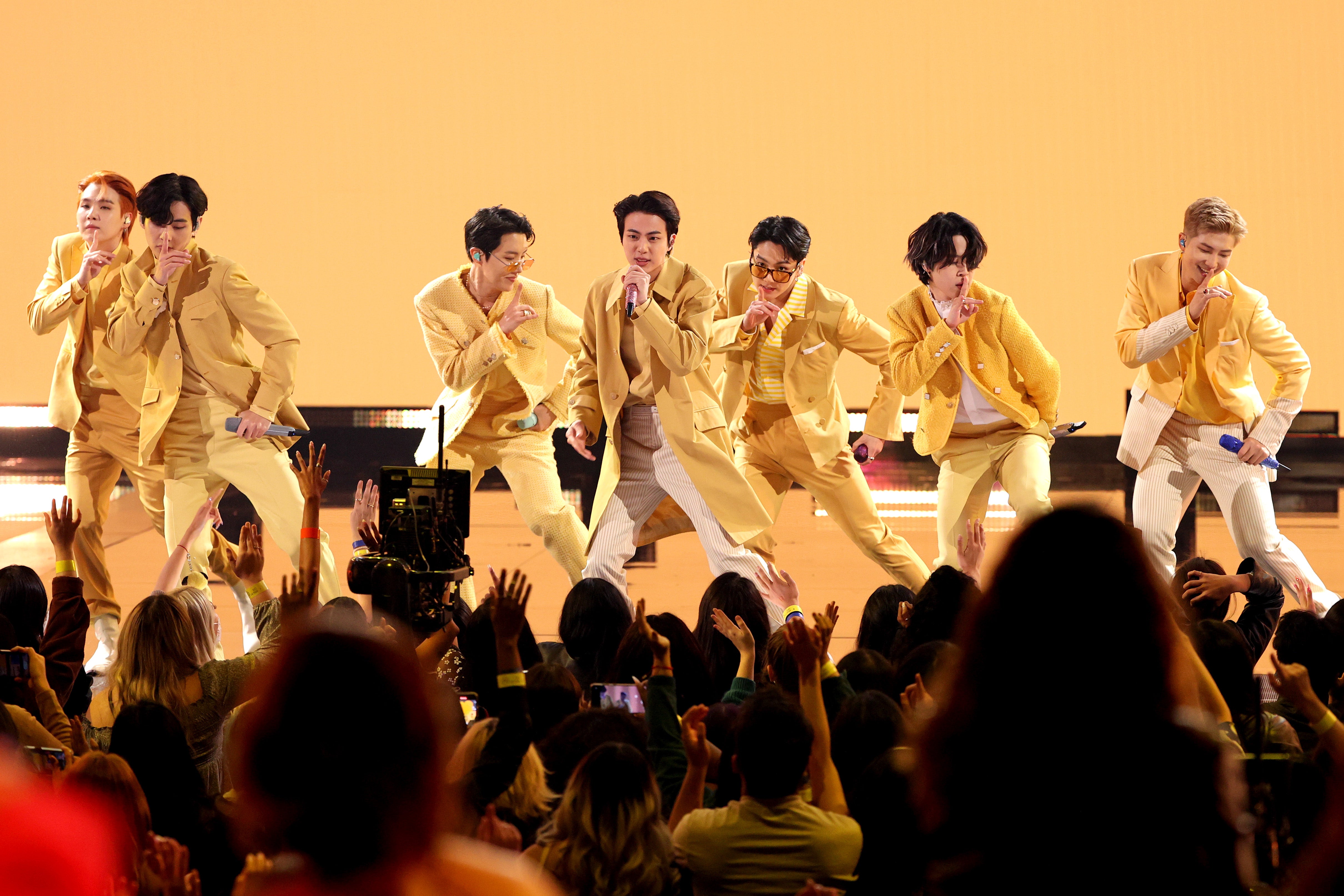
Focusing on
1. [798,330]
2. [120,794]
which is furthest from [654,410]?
[120,794]

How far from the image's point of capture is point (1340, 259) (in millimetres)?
10078

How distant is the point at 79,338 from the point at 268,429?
914mm

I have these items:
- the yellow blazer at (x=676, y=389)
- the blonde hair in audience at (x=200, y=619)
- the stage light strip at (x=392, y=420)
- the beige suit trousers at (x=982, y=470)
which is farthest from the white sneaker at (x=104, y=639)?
the stage light strip at (x=392, y=420)

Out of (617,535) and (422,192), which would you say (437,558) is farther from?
(422,192)

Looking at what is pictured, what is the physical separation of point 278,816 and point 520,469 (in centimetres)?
433

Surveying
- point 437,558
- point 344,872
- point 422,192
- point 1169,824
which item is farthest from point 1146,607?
point 422,192

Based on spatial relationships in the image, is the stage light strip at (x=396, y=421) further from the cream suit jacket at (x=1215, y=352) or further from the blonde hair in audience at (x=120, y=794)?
the blonde hair in audience at (x=120, y=794)

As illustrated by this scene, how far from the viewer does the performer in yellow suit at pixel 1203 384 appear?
5203mm

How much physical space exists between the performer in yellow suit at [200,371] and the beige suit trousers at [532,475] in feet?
1.99

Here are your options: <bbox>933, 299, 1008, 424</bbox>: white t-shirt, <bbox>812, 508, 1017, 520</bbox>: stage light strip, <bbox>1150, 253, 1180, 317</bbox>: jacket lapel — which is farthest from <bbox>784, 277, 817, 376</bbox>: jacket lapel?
<bbox>812, 508, 1017, 520</bbox>: stage light strip

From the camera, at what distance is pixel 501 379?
5520mm

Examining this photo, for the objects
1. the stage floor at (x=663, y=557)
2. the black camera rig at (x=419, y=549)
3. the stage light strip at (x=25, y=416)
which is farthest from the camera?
the stage light strip at (x=25, y=416)

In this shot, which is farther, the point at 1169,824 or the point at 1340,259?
the point at 1340,259

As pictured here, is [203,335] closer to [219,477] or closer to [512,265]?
[219,477]
